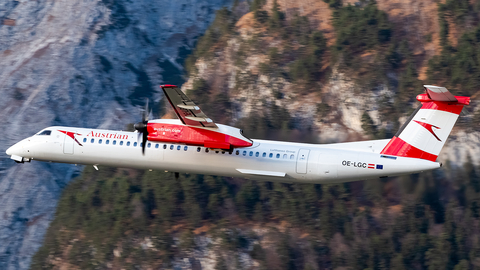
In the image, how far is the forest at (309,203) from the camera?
49.4 meters

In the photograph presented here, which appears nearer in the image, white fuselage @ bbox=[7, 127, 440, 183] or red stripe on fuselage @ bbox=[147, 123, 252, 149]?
white fuselage @ bbox=[7, 127, 440, 183]

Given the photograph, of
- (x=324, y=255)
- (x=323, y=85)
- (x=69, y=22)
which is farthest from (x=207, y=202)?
(x=69, y=22)

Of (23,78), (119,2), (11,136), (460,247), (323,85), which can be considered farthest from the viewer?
(119,2)

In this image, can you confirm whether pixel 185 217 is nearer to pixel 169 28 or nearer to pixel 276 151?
pixel 276 151

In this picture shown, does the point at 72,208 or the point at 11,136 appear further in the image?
the point at 11,136

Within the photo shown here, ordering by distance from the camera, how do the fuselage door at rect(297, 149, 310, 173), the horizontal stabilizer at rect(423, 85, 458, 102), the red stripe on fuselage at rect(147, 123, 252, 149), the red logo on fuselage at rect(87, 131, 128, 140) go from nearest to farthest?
the horizontal stabilizer at rect(423, 85, 458, 102)
the red stripe on fuselage at rect(147, 123, 252, 149)
the fuselage door at rect(297, 149, 310, 173)
the red logo on fuselage at rect(87, 131, 128, 140)

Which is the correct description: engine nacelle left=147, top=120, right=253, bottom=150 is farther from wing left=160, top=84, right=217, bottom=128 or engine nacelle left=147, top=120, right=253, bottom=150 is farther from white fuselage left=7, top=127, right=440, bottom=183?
white fuselage left=7, top=127, right=440, bottom=183

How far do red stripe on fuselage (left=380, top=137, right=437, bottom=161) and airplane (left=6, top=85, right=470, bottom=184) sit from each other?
40 millimetres

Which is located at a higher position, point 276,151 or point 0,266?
point 276,151

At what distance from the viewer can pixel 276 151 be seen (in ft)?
90.8

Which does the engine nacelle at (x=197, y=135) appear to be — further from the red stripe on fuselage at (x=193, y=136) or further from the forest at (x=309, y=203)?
the forest at (x=309, y=203)

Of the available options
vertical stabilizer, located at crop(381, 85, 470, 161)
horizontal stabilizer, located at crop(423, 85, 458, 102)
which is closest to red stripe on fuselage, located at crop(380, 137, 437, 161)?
vertical stabilizer, located at crop(381, 85, 470, 161)

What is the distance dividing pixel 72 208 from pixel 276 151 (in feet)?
117

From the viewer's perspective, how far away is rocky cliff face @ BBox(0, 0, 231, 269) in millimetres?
60406
